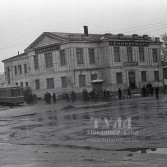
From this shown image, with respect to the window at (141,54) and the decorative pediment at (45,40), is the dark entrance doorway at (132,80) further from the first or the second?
the decorative pediment at (45,40)

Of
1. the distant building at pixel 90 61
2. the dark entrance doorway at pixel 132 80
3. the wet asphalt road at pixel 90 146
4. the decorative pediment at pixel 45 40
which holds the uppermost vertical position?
the decorative pediment at pixel 45 40

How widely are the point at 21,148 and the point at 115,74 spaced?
39.0 m

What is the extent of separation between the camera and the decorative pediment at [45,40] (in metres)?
48.8

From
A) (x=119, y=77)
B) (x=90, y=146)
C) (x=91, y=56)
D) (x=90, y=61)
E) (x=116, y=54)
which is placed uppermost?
(x=116, y=54)

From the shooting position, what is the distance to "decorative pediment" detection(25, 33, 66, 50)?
48781mm

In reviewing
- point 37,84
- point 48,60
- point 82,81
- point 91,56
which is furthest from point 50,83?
point 91,56

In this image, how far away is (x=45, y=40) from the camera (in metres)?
50.9

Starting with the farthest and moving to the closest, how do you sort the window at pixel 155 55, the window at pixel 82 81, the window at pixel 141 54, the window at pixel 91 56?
1. the window at pixel 155 55
2. the window at pixel 141 54
3. the window at pixel 91 56
4. the window at pixel 82 81

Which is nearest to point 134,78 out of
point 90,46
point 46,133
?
point 90,46

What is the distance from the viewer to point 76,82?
1873 inches

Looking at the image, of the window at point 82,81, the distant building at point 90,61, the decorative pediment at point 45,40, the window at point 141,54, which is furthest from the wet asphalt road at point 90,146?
the window at point 141,54

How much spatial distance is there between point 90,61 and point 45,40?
698cm

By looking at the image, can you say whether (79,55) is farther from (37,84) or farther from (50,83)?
(37,84)

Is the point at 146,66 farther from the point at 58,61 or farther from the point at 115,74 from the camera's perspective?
the point at 58,61
